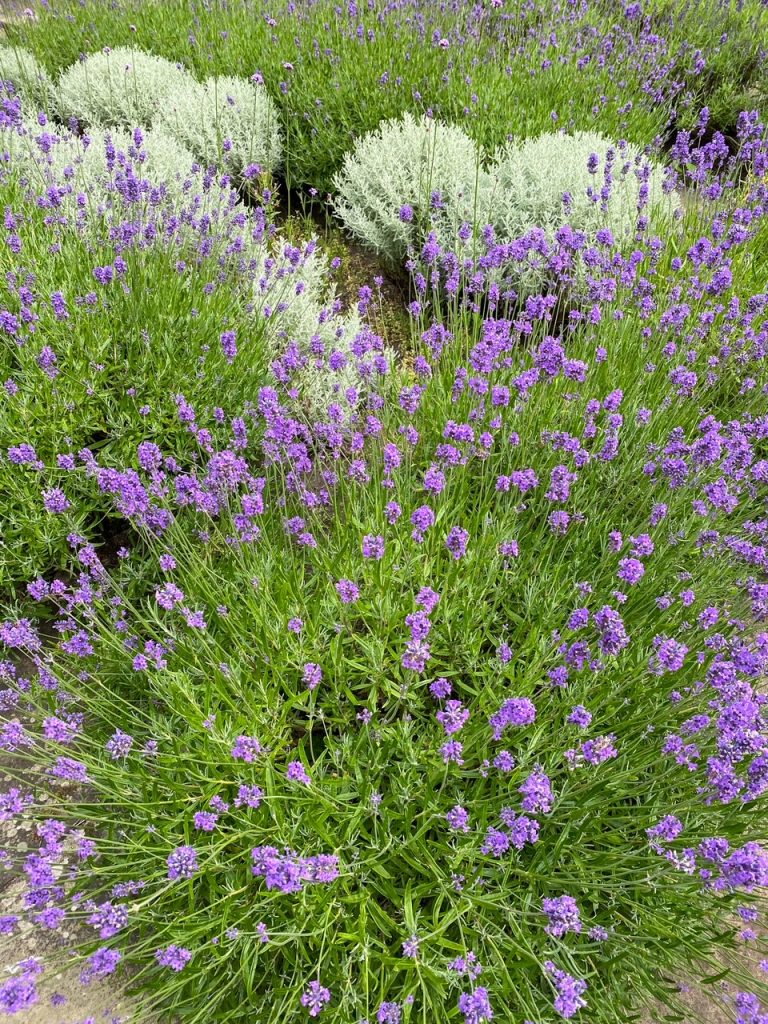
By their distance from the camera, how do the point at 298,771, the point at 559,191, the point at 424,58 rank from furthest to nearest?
the point at 424,58 < the point at 559,191 < the point at 298,771

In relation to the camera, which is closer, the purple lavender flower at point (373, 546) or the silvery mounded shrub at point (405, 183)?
the purple lavender flower at point (373, 546)

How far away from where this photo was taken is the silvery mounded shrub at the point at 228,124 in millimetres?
5879

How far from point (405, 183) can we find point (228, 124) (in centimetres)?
195

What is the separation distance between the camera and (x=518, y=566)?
2701 millimetres

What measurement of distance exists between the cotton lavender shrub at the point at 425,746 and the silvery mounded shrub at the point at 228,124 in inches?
152

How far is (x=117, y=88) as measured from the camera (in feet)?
21.1

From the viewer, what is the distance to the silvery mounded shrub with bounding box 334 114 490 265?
500 centimetres

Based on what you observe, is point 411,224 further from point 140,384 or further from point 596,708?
point 596,708

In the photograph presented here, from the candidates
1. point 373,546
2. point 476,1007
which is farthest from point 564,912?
point 373,546

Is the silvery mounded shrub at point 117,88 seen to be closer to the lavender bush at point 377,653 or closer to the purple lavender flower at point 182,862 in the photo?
the lavender bush at point 377,653

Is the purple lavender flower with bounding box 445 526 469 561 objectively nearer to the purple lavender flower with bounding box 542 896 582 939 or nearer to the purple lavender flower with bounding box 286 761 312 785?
the purple lavender flower with bounding box 286 761 312 785

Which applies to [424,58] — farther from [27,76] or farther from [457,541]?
[457,541]

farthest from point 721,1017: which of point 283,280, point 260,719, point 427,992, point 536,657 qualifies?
point 283,280

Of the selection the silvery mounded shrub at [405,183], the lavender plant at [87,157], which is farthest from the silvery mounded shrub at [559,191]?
the lavender plant at [87,157]
